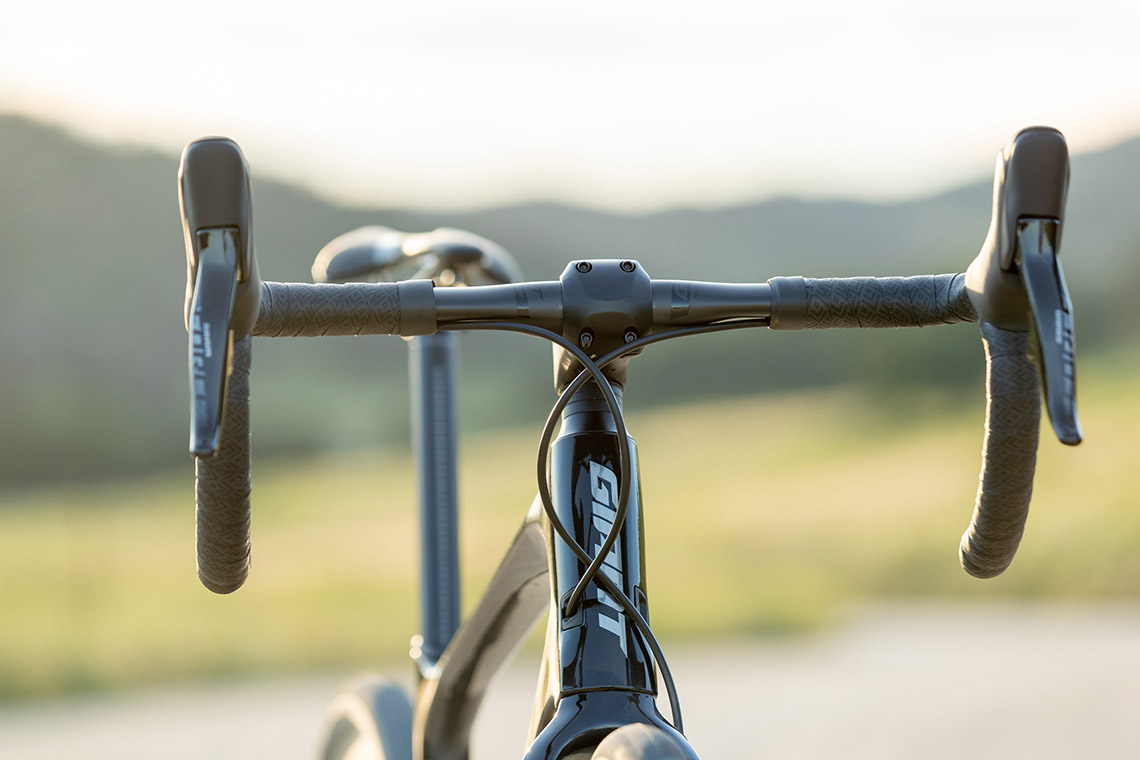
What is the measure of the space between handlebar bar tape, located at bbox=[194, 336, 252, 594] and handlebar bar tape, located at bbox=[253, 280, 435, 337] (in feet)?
0.26

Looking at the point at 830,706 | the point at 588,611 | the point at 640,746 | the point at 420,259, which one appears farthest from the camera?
the point at 830,706

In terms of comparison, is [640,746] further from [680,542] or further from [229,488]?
→ [680,542]

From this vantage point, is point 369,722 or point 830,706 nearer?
point 369,722

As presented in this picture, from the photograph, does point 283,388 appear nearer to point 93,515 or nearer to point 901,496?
point 93,515

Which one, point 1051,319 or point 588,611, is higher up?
point 1051,319

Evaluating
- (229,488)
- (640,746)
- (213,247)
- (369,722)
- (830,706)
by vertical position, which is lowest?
(830,706)

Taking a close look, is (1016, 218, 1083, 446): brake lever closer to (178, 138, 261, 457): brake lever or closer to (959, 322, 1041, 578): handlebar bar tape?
(959, 322, 1041, 578): handlebar bar tape

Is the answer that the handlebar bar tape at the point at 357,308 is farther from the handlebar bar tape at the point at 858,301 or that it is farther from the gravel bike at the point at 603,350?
the handlebar bar tape at the point at 858,301

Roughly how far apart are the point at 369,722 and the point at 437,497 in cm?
27

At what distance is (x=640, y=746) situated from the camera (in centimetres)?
47

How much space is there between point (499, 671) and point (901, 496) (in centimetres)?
559

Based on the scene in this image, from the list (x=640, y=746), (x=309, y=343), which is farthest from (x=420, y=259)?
(x=309, y=343)

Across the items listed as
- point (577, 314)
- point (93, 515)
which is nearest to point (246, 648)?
point (93, 515)

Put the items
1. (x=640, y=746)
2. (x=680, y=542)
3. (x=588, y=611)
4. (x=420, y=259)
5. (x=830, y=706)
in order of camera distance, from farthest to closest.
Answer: (x=680, y=542) < (x=830, y=706) < (x=420, y=259) < (x=588, y=611) < (x=640, y=746)
